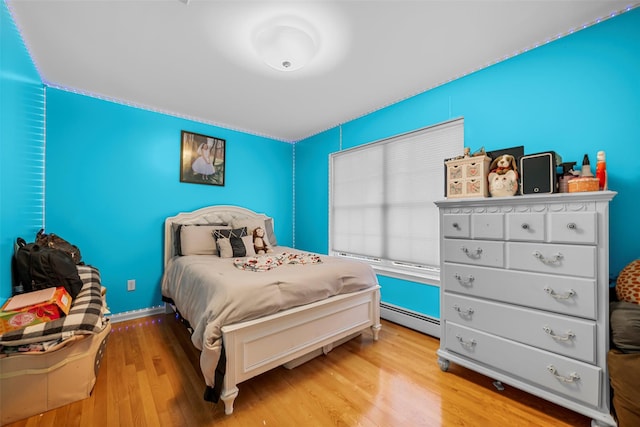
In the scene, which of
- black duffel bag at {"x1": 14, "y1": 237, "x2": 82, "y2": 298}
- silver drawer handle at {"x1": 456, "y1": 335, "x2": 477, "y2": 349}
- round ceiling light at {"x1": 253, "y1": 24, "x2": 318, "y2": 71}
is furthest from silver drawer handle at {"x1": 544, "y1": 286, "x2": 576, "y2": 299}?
black duffel bag at {"x1": 14, "y1": 237, "x2": 82, "y2": 298}

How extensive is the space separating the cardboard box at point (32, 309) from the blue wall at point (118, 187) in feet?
4.04

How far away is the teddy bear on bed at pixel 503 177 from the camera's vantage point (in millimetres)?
1684

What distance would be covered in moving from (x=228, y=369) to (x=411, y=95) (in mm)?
2870

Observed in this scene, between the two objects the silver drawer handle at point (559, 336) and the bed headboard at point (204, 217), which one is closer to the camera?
the silver drawer handle at point (559, 336)

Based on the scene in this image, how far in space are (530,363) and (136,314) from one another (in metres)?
3.55

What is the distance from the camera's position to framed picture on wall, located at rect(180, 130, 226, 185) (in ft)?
10.5

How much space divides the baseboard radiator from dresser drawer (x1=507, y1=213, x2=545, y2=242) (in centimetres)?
124

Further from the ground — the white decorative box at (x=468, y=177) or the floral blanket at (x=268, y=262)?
the white decorative box at (x=468, y=177)

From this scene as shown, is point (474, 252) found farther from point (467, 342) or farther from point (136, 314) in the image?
point (136, 314)

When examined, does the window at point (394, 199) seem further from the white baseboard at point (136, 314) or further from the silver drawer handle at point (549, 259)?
the white baseboard at point (136, 314)

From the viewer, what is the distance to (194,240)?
2.86 metres

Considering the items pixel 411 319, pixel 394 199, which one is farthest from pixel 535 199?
pixel 411 319

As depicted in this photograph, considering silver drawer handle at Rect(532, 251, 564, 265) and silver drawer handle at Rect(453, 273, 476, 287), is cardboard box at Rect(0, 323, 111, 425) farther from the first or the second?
silver drawer handle at Rect(532, 251, 564, 265)

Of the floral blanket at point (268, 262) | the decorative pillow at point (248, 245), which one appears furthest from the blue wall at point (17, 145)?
the decorative pillow at point (248, 245)
